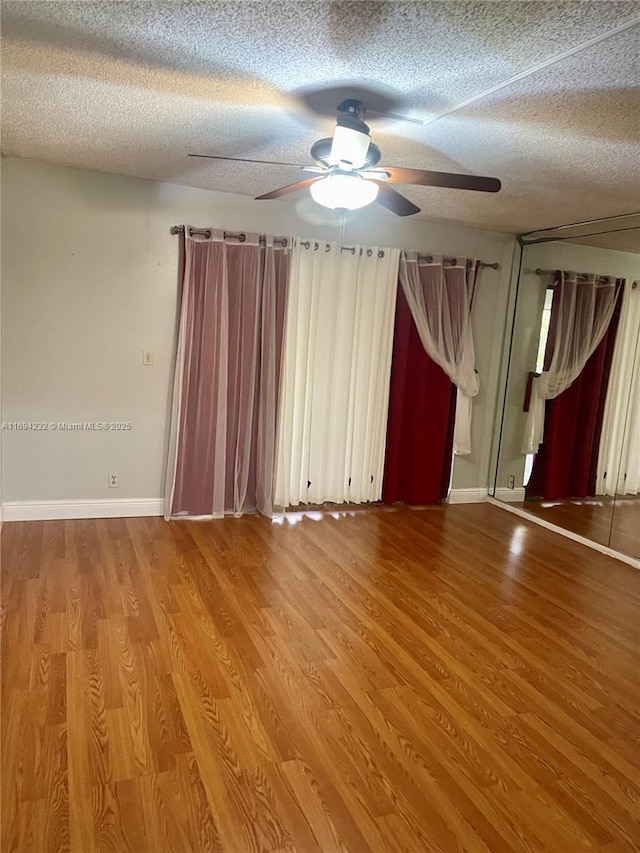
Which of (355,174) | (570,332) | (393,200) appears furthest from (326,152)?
(570,332)

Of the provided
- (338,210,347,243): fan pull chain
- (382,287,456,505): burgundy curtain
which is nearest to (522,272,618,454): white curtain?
(382,287,456,505): burgundy curtain

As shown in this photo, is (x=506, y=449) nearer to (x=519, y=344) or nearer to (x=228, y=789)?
(x=519, y=344)

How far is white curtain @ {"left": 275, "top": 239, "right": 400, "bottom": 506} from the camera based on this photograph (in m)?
4.66

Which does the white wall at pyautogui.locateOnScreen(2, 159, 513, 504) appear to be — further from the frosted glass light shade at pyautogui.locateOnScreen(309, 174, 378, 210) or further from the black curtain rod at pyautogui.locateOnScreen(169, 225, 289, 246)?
the frosted glass light shade at pyautogui.locateOnScreen(309, 174, 378, 210)

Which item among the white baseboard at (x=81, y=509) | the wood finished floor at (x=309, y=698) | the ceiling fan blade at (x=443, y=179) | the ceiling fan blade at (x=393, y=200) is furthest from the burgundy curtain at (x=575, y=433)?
the white baseboard at (x=81, y=509)

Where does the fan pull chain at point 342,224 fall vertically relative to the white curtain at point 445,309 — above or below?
above

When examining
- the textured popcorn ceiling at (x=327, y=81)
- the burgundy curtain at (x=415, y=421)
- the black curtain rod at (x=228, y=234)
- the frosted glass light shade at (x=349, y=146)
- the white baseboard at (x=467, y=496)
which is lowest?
the white baseboard at (x=467, y=496)

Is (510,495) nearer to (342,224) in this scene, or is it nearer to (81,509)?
(342,224)

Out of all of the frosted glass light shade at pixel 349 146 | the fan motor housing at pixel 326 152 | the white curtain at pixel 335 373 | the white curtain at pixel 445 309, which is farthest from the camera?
the white curtain at pixel 445 309

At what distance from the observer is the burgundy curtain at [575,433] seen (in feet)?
14.7

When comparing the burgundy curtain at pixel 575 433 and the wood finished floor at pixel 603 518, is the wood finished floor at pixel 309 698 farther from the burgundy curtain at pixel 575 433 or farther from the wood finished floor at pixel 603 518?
the burgundy curtain at pixel 575 433

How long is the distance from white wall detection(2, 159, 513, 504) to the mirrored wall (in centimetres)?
209

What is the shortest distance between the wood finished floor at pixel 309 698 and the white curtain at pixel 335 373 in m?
0.99

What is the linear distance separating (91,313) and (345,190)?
2399 millimetres
